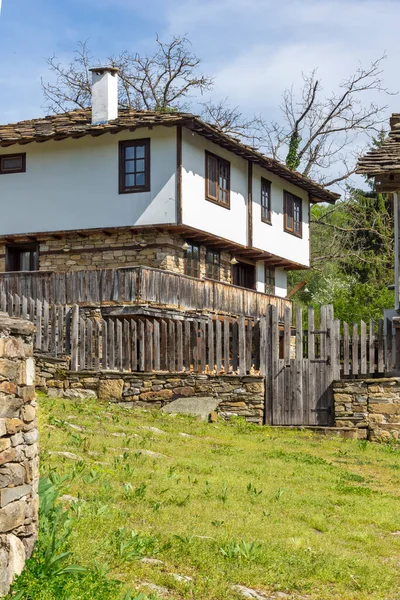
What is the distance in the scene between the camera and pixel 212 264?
27.7 m

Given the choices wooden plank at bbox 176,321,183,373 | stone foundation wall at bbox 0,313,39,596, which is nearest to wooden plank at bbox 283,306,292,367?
wooden plank at bbox 176,321,183,373

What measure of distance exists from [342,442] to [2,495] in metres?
10.3

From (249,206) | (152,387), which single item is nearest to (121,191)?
(249,206)

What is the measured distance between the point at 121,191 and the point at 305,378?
9.85 metres

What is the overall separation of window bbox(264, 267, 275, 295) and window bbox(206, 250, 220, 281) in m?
4.16

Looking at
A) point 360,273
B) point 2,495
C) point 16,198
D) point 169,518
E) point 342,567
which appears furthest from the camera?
point 360,273

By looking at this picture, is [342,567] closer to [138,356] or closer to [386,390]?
[386,390]

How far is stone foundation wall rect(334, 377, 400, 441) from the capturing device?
1623 centimetres

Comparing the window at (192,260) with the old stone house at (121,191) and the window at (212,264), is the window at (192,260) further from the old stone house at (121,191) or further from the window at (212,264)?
the window at (212,264)

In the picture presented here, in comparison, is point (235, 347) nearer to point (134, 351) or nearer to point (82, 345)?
point (134, 351)

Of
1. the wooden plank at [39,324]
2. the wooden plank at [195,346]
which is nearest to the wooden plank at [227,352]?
the wooden plank at [195,346]

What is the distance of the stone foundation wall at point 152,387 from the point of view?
17203 millimetres

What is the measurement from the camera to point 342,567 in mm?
7352

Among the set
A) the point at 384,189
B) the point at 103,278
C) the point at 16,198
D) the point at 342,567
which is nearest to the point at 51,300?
the point at 103,278
